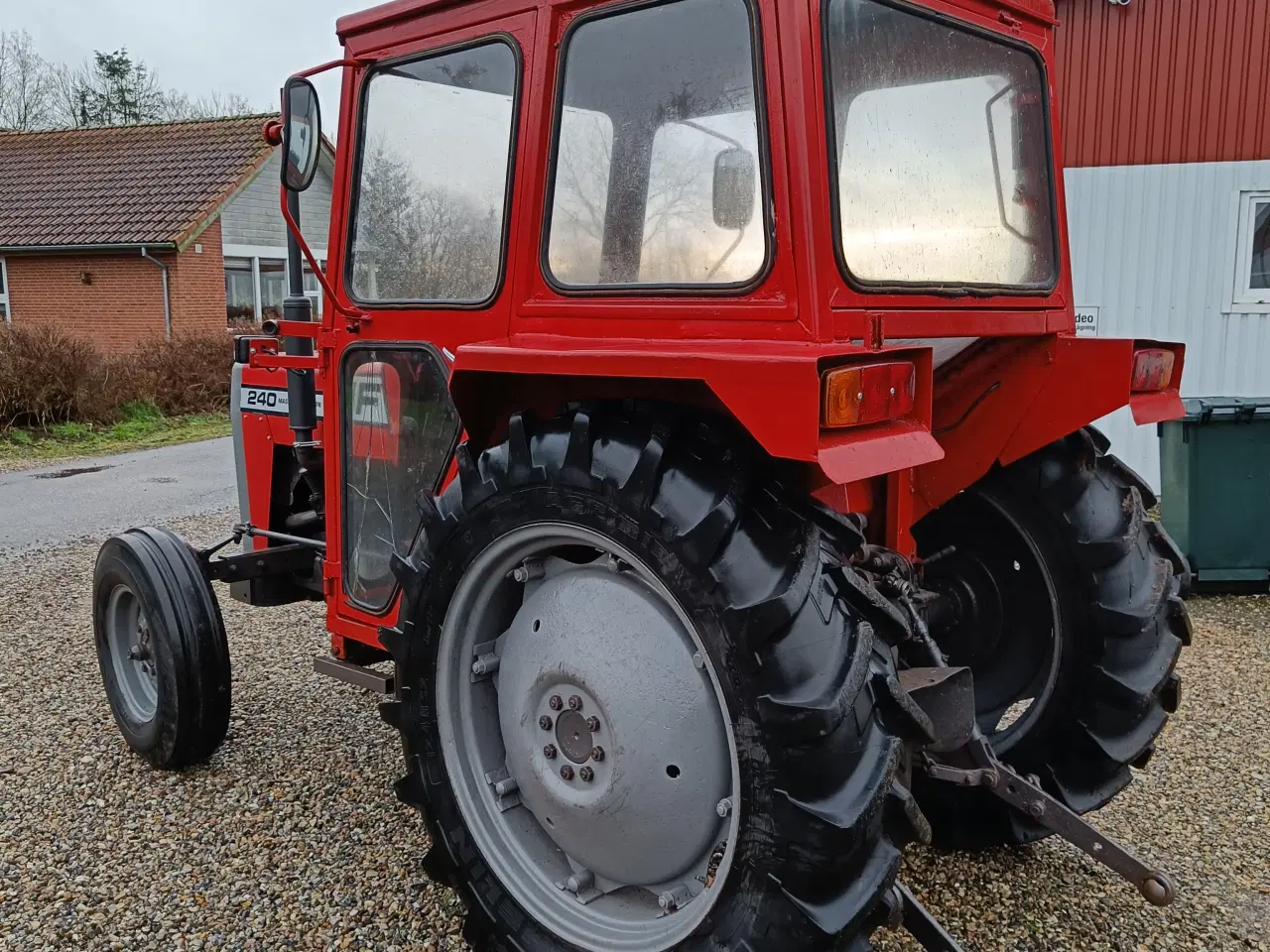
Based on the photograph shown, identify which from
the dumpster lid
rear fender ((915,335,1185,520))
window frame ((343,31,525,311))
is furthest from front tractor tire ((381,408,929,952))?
the dumpster lid

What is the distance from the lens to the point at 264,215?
2220cm

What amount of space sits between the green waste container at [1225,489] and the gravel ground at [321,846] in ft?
3.84

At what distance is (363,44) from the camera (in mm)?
2873

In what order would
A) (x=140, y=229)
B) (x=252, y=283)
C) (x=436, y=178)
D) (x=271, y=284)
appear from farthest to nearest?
(x=271, y=284) < (x=252, y=283) < (x=140, y=229) < (x=436, y=178)

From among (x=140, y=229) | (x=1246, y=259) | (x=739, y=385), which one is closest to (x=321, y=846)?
(x=739, y=385)

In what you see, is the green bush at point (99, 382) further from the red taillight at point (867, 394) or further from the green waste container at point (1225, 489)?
the red taillight at point (867, 394)

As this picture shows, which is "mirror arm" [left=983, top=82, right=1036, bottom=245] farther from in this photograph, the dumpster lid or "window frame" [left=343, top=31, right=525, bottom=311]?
the dumpster lid

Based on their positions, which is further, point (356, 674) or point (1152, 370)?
point (356, 674)

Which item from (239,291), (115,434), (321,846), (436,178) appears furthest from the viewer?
(239,291)

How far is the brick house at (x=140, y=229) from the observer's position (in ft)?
64.8

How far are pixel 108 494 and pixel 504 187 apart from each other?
8.53 meters

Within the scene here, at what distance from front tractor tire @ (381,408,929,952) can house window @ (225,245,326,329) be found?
1976 centimetres

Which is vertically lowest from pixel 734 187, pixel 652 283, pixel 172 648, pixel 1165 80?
pixel 172 648

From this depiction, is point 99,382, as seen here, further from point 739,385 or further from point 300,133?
point 739,385
